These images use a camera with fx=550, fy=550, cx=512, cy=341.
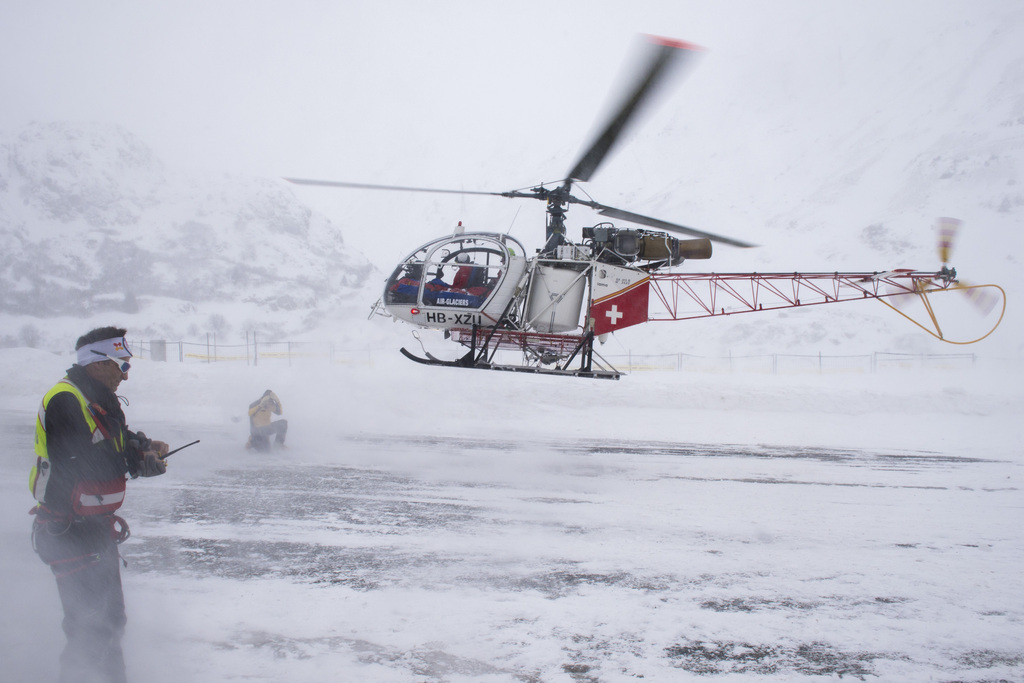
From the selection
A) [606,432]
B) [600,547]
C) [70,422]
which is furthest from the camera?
[606,432]

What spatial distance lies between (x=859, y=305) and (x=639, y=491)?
44.1 m

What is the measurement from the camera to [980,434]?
13094 millimetres

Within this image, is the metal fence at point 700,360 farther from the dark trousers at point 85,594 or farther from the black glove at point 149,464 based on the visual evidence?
the dark trousers at point 85,594

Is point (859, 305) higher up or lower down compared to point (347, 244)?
lower down

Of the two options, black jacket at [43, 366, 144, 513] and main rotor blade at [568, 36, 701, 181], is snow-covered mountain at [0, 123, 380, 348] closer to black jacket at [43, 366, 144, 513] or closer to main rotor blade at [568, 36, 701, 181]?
main rotor blade at [568, 36, 701, 181]

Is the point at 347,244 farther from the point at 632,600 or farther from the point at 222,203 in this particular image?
the point at 632,600

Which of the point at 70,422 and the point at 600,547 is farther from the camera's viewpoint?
the point at 600,547

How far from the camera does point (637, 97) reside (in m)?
5.82

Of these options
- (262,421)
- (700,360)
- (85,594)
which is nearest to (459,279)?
(262,421)

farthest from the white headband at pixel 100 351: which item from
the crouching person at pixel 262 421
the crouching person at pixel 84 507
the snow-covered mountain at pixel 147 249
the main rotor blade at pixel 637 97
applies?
the snow-covered mountain at pixel 147 249

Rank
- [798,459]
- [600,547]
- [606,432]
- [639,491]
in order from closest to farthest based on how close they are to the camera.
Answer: [600,547], [639,491], [798,459], [606,432]

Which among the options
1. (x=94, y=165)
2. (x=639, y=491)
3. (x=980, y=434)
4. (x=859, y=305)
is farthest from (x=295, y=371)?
(x=859, y=305)

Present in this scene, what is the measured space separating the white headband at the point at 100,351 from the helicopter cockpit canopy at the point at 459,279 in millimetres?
6428

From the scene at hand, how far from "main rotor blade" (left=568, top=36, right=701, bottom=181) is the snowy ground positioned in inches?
171
